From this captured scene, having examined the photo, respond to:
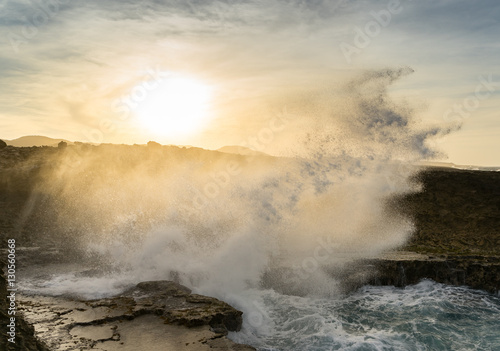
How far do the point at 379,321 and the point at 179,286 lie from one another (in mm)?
5218

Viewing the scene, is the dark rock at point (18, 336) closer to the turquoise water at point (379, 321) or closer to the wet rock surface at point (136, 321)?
the wet rock surface at point (136, 321)

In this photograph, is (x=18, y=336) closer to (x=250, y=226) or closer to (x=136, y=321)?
(x=136, y=321)

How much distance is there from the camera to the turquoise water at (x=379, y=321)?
7.61m

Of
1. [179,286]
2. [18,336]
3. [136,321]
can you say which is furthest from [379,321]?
[18,336]

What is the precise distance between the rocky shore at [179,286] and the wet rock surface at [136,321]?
20 millimetres

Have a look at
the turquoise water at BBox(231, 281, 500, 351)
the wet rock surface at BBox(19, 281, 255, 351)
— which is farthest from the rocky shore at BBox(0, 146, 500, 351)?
the turquoise water at BBox(231, 281, 500, 351)

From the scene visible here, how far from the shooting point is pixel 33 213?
59.2ft

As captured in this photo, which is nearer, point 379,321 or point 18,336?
point 18,336

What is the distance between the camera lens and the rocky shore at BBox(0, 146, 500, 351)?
6.97 metres

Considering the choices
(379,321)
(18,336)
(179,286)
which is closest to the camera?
(18,336)

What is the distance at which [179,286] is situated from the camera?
9.69 m

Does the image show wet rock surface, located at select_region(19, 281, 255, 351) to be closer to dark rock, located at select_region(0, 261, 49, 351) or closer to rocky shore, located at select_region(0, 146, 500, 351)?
rocky shore, located at select_region(0, 146, 500, 351)

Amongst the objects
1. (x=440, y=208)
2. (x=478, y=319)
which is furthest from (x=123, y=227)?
(x=440, y=208)

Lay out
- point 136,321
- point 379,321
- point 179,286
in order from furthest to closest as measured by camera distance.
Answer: point 179,286, point 379,321, point 136,321
